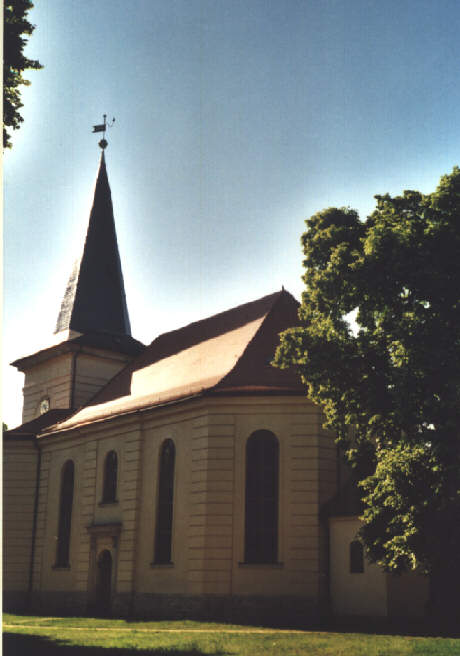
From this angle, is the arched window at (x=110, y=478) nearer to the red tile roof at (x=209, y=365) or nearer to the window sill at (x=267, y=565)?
the red tile roof at (x=209, y=365)

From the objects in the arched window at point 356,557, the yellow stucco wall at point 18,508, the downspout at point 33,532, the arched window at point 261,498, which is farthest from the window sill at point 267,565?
the yellow stucco wall at point 18,508

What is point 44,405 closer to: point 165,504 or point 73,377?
point 73,377

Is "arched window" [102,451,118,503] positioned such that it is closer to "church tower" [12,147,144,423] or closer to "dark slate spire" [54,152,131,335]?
"church tower" [12,147,144,423]

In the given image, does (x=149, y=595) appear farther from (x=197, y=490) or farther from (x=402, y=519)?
(x=402, y=519)

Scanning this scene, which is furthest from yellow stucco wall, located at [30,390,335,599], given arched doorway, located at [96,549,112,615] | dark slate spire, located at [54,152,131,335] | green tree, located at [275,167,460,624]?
dark slate spire, located at [54,152,131,335]

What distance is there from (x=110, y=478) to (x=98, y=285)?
12910mm

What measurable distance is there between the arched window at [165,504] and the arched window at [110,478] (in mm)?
2992

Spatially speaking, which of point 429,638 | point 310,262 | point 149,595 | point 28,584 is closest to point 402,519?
point 429,638

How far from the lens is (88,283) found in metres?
37.5

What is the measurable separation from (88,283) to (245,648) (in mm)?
26191

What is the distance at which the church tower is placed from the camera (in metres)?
34.5

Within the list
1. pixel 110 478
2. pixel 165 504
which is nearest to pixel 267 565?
pixel 165 504

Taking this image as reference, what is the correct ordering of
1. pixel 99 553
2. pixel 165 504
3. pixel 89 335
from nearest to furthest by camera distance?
pixel 165 504, pixel 99 553, pixel 89 335

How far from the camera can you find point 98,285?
37.6 metres
